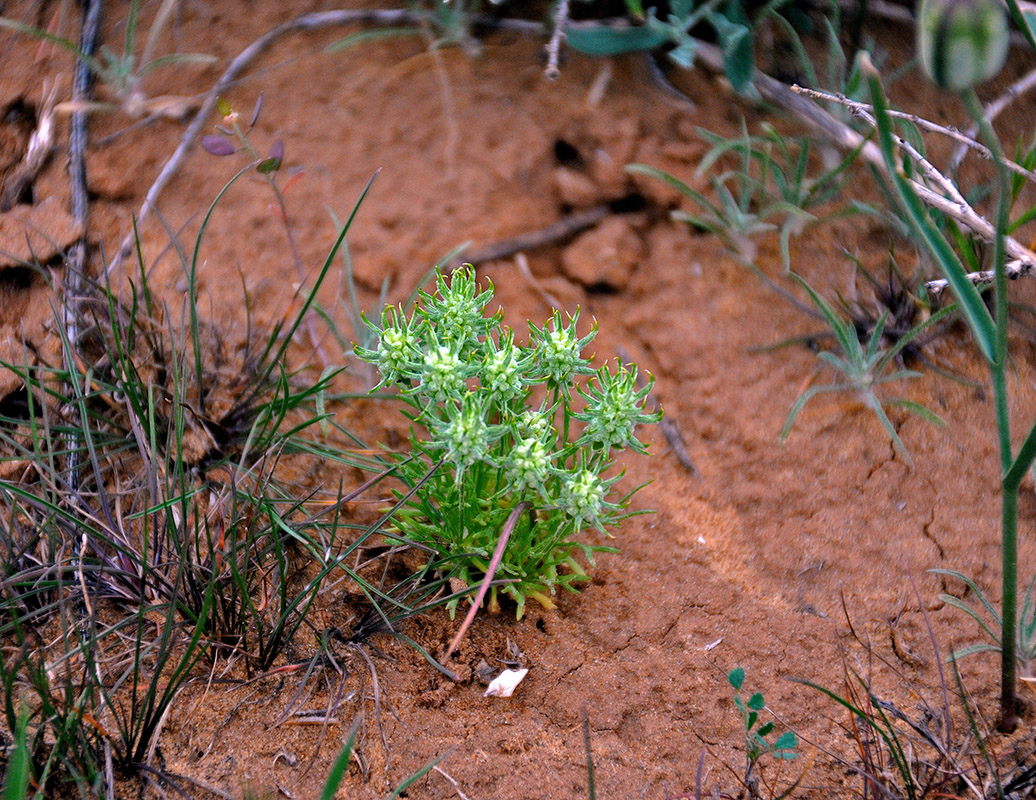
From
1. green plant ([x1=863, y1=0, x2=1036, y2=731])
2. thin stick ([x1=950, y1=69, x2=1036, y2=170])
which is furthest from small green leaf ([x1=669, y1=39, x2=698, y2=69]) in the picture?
green plant ([x1=863, y1=0, x2=1036, y2=731])

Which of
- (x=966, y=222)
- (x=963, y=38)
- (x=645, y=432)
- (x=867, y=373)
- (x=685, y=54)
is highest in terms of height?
(x=963, y=38)

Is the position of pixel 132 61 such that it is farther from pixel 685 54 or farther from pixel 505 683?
pixel 505 683

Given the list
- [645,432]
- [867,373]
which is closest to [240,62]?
[645,432]

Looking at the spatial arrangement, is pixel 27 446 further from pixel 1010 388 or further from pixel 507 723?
pixel 1010 388

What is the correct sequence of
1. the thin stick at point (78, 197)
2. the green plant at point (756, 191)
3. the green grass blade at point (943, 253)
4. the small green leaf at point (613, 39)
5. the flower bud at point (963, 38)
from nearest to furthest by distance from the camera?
the flower bud at point (963, 38)
the green grass blade at point (943, 253)
the thin stick at point (78, 197)
the green plant at point (756, 191)
the small green leaf at point (613, 39)

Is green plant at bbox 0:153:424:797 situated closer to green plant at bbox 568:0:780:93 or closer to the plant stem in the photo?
the plant stem

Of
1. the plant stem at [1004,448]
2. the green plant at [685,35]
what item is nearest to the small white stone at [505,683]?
the plant stem at [1004,448]

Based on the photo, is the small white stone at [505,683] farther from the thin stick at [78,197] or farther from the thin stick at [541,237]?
the thin stick at [541,237]
